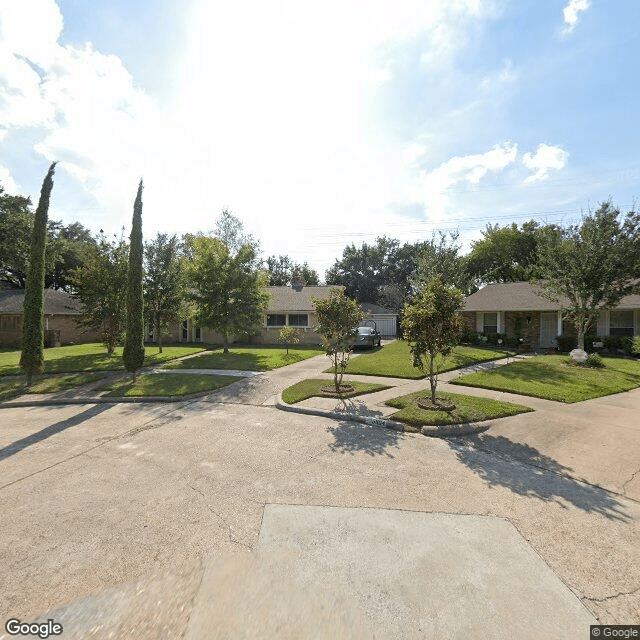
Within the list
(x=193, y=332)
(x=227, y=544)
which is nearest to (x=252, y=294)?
(x=193, y=332)

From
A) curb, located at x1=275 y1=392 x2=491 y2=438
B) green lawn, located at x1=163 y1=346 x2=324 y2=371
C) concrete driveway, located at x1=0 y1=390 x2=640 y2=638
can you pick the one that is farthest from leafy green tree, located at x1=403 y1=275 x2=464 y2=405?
green lawn, located at x1=163 y1=346 x2=324 y2=371

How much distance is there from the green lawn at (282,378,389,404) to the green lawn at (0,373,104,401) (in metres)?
7.86

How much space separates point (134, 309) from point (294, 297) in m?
18.1

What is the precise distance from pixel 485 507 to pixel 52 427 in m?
9.13

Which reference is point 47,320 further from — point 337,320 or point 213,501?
point 213,501

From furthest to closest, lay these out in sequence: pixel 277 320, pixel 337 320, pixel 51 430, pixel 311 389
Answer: pixel 277 320 < pixel 311 389 < pixel 337 320 < pixel 51 430

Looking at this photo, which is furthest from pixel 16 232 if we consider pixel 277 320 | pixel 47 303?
pixel 277 320

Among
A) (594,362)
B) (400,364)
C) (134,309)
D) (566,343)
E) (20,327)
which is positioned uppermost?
(134,309)

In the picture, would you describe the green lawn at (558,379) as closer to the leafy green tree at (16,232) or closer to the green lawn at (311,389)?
the green lawn at (311,389)

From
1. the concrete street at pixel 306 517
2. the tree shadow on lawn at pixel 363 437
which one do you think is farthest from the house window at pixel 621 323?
the tree shadow on lawn at pixel 363 437

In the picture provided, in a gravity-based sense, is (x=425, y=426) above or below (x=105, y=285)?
below

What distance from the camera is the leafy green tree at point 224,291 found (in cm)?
1938

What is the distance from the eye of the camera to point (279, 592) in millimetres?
2963

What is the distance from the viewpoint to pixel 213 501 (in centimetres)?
450
